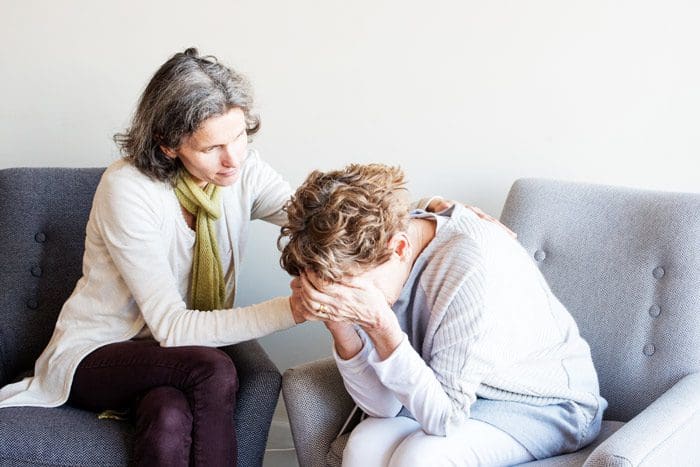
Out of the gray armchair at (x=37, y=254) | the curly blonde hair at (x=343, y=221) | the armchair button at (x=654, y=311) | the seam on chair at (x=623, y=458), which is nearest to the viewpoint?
the seam on chair at (x=623, y=458)

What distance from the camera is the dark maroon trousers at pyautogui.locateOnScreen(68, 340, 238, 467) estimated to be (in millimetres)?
1661

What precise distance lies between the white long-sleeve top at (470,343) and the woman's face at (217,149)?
397 mm

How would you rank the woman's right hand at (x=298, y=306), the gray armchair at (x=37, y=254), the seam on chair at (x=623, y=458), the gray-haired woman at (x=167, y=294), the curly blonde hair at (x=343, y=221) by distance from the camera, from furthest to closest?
the gray armchair at (x=37, y=254)
the gray-haired woman at (x=167, y=294)
the woman's right hand at (x=298, y=306)
the curly blonde hair at (x=343, y=221)
the seam on chair at (x=623, y=458)

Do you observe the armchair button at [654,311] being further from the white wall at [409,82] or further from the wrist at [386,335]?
the wrist at [386,335]

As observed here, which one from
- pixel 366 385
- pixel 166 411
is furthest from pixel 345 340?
pixel 166 411

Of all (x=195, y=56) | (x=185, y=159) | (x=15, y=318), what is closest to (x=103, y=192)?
(x=185, y=159)

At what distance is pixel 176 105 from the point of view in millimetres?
1754

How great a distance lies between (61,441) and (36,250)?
0.56 m

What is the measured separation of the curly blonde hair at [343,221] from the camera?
1477 millimetres

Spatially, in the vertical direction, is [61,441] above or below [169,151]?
below

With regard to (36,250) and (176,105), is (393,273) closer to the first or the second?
(176,105)

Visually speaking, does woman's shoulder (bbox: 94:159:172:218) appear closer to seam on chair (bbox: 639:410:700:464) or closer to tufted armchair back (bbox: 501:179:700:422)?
tufted armchair back (bbox: 501:179:700:422)

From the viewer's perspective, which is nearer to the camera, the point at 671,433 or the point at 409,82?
the point at 671,433

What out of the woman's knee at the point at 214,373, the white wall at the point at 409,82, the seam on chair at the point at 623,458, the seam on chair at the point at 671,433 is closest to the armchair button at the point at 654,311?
the seam on chair at the point at 671,433
